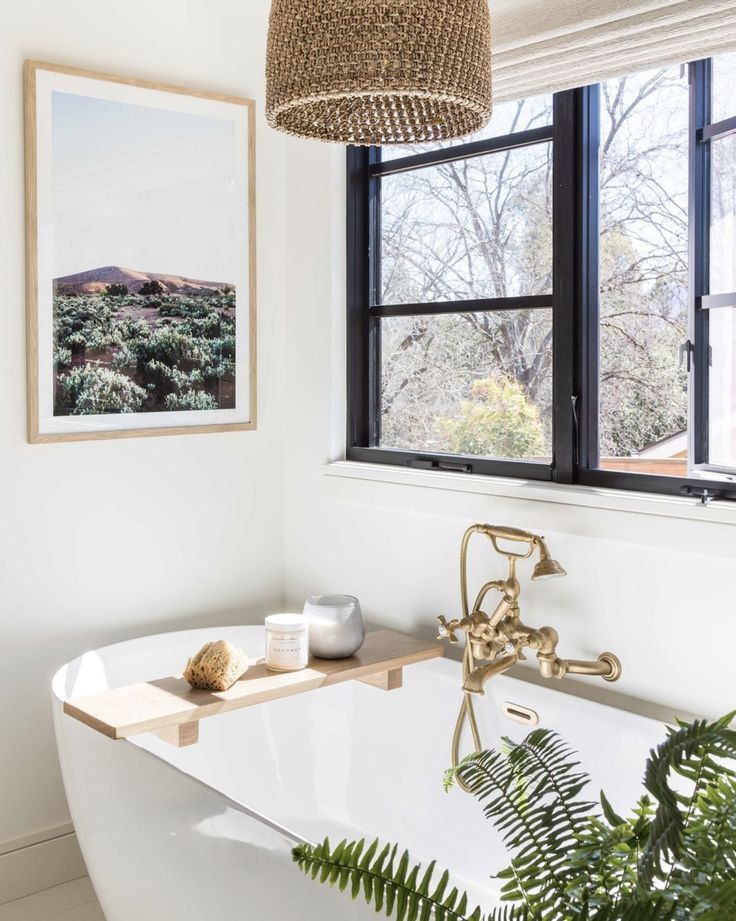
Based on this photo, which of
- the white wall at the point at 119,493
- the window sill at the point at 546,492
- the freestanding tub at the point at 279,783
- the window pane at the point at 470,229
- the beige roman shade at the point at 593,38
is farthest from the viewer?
the white wall at the point at 119,493

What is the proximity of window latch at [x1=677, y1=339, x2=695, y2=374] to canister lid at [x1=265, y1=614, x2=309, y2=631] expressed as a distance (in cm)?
106

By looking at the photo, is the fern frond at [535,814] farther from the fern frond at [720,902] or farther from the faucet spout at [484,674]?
the faucet spout at [484,674]

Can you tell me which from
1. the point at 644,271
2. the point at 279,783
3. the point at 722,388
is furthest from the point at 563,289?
the point at 279,783

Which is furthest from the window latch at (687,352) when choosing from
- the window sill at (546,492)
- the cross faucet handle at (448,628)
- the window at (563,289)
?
the cross faucet handle at (448,628)

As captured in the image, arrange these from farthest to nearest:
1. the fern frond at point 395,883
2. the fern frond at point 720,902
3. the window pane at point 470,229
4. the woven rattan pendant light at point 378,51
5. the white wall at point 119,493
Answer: the white wall at point 119,493, the window pane at point 470,229, the woven rattan pendant light at point 378,51, the fern frond at point 395,883, the fern frond at point 720,902

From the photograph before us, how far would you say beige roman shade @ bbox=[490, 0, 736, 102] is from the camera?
1901 mm

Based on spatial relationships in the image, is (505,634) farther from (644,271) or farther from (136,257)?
(136,257)

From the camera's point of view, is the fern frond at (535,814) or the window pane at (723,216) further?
the window pane at (723,216)

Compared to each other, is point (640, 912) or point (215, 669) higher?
point (640, 912)

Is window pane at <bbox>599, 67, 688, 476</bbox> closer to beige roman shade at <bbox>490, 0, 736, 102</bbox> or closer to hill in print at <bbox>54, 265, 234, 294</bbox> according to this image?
beige roman shade at <bbox>490, 0, 736, 102</bbox>

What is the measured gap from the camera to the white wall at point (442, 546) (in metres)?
2.04

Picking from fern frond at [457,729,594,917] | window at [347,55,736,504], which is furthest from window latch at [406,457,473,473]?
fern frond at [457,729,594,917]

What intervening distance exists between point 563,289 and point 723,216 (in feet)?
1.38

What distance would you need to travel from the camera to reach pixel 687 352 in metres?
2.12
